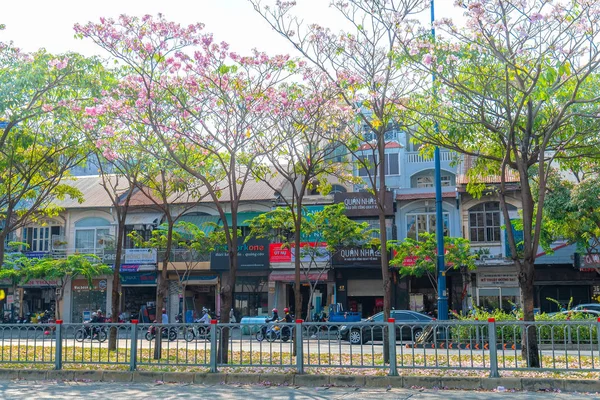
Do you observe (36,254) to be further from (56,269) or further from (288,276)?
(288,276)

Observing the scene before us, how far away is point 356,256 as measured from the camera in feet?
121

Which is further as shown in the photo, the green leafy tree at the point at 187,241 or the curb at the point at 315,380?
the green leafy tree at the point at 187,241

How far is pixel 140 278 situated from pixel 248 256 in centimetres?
713

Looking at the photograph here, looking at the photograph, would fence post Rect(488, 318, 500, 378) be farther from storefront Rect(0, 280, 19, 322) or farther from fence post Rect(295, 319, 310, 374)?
storefront Rect(0, 280, 19, 322)

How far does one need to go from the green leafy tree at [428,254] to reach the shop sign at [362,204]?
2.58m

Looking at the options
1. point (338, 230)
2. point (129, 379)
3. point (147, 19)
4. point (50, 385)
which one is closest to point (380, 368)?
point (129, 379)

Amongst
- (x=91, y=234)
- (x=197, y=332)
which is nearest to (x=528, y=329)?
(x=197, y=332)

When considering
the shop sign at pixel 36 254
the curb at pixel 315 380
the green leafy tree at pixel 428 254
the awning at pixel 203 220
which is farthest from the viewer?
the shop sign at pixel 36 254

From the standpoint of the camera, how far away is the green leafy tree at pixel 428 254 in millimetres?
33562

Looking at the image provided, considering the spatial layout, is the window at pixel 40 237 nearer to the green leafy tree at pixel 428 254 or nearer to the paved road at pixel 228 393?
the green leafy tree at pixel 428 254

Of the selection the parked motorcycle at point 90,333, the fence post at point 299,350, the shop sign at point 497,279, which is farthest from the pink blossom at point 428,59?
the shop sign at point 497,279

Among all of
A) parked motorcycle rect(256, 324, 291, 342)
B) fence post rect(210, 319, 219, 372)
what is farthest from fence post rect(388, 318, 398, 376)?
fence post rect(210, 319, 219, 372)

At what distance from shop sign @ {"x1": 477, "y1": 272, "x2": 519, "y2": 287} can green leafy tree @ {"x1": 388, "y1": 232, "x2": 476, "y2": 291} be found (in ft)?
7.69

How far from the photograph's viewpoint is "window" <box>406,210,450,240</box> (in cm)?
3684
